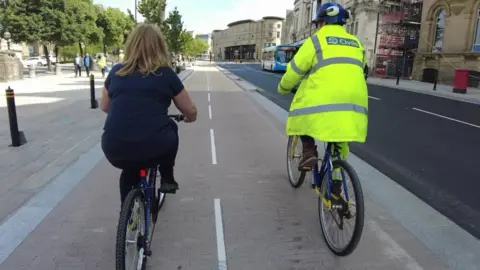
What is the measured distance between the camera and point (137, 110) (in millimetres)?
2559

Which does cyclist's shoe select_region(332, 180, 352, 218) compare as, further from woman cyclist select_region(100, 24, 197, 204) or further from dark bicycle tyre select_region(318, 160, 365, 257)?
woman cyclist select_region(100, 24, 197, 204)

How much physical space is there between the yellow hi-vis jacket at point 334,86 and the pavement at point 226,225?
1.09m

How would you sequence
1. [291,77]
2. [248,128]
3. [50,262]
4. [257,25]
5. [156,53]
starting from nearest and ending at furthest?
1. [156,53]
2. [50,262]
3. [291,77]
4. [248,128]
5. [257,25]

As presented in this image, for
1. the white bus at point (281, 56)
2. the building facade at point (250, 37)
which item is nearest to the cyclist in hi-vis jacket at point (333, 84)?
the white bus at point (281, 56)

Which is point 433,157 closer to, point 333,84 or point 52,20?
point 333,84

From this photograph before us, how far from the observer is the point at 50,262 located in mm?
3084

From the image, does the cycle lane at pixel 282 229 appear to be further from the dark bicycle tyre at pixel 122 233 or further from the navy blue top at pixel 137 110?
the navy blue top at pixel 137 110

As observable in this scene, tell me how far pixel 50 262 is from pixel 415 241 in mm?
3302

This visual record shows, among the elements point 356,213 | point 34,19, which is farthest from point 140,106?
point 34,19

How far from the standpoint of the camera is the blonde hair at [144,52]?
2.65m

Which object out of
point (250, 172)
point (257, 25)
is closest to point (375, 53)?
point (250, 172)

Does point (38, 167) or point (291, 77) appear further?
point (38, 167)

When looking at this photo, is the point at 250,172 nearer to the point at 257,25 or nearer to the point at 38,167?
the point at 38,167

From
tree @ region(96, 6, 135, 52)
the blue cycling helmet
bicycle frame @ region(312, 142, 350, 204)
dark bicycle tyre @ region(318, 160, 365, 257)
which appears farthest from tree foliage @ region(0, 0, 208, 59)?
dark bicycle tyre @ region(318, 160, 365, 257)
